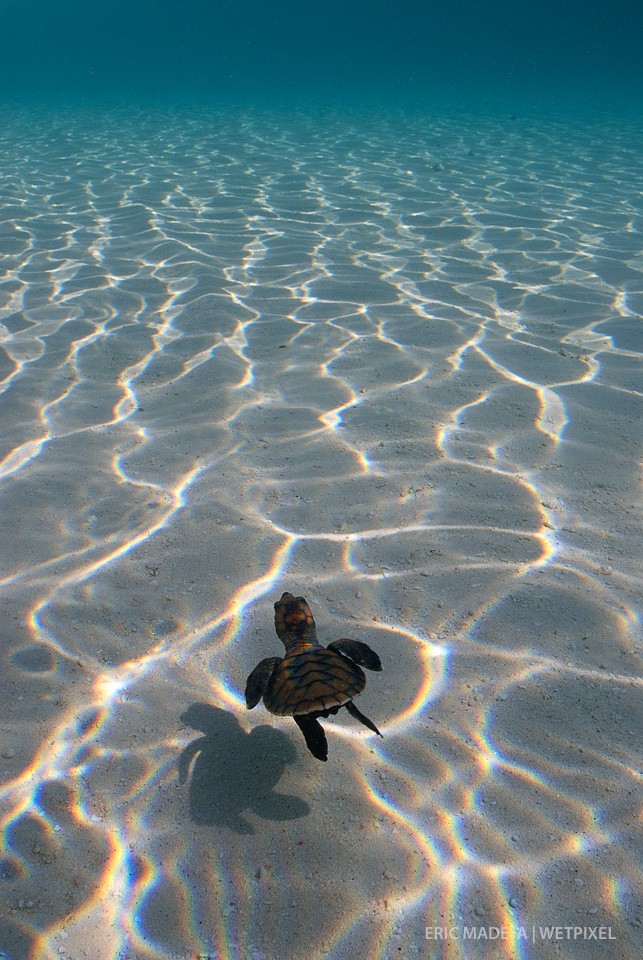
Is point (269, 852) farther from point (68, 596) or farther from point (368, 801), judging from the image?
point (68, 596)

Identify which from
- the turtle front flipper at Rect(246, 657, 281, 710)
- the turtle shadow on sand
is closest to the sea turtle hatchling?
the turtle front flipper at Rect(246, 657, 281, 710)

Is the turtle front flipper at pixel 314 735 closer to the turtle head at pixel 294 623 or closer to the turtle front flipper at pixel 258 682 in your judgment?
the turtle front flipper at pixel 258 682

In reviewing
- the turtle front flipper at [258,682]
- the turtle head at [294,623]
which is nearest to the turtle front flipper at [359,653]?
the turtle head at [294,623]

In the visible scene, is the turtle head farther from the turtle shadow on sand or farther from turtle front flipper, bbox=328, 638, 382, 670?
the turtle shadow on sand

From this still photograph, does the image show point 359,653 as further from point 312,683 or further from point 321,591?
point 321,591

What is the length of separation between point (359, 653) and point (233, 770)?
2.21 ft

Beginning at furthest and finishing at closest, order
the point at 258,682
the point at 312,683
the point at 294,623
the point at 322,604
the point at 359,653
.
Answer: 1. the point at 322,604
2. the point at 294,623
3. the point at 359,653
4. the point at 258,682
5. the point at 312,683

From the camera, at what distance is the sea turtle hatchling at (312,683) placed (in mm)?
2002

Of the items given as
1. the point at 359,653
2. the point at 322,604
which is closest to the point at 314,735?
the point at 359,653

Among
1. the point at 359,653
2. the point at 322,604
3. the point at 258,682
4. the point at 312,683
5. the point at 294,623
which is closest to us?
the point at 312,683

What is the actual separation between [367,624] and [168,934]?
147 centimetres

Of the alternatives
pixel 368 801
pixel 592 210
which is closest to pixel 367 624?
pixel 368 801

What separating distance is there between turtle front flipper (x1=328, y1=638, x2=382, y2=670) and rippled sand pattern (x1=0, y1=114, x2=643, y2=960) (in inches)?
15.1

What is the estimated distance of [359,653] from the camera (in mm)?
2330
